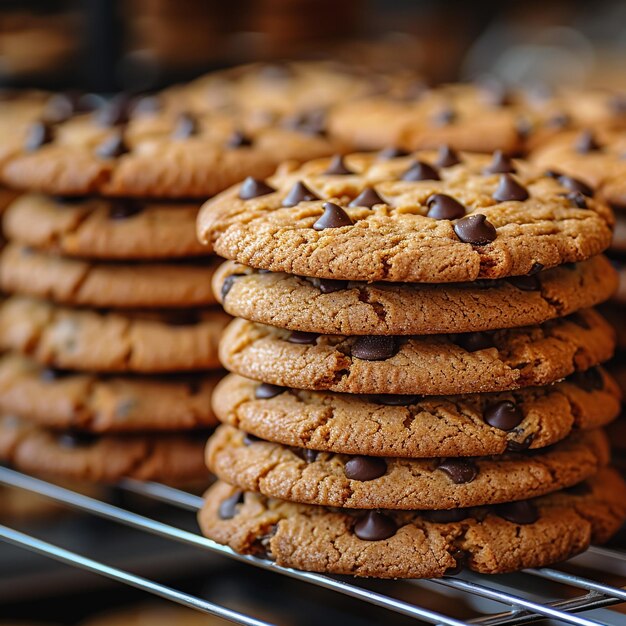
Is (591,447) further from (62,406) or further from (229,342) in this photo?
(62,406)

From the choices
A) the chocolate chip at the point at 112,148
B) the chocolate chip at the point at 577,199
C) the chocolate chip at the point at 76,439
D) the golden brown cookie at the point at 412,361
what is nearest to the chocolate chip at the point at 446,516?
the golden brown cookie at the point at 412,361

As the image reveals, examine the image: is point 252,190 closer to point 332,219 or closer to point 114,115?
point 332,219

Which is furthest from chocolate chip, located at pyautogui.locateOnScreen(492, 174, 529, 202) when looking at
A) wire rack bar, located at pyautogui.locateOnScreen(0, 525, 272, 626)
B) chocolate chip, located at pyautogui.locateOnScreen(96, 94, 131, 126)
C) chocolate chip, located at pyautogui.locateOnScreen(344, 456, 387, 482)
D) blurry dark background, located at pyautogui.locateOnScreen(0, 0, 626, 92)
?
blurry dark background, located at pyautogui.locateOnScreen(0, 0, 626, 92)

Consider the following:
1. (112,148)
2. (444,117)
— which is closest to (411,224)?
(112,148)

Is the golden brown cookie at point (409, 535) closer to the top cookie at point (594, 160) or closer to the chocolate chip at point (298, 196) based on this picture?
the chocolate chip at point (298, 196)

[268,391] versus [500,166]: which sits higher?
[500,166]

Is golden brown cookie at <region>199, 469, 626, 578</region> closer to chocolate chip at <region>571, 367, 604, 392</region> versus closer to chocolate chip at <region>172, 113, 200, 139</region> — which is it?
chocolate chip at <region>571, 367, 604, 392</region>

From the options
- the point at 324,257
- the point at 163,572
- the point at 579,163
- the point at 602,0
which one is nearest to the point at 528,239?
the point at 324,257
